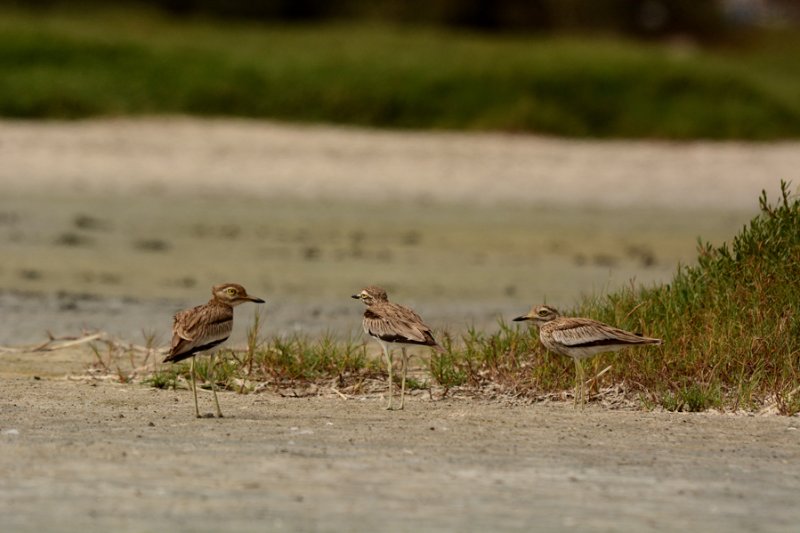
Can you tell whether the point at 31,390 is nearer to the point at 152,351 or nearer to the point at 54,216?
the point at 152,351

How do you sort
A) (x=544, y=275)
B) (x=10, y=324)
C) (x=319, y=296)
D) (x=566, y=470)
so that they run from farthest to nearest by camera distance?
(x=544, y=275) < (x=319, y=296) < (x=10, y=324) < (x=566, y=470)

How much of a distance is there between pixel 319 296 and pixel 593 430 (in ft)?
22.5

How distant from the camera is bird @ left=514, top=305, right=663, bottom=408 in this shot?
26.6ft

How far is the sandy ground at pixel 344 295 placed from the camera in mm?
6426

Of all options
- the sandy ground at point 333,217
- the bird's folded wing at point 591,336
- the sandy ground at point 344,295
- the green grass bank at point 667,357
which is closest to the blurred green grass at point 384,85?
the sandy ground at point 333,217

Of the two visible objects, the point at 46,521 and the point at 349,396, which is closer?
the point at 46,521

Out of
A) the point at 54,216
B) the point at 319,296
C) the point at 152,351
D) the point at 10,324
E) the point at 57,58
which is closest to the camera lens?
the point at 152,351

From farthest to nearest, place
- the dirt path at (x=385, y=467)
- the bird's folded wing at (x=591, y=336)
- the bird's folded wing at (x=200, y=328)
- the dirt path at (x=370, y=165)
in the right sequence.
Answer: the dirt path at (x=370, y=165)
the bird's folded wing at (x=591, y=336)
the bird's folded wing at (x=200, y=328)
the dirt path at (x=385, y=467)

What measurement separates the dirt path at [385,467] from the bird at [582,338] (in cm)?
31

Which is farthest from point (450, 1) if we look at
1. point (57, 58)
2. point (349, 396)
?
point (349, 396)

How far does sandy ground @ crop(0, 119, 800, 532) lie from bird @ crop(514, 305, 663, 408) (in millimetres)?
311

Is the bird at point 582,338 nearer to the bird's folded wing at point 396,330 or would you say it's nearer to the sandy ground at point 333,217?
the bird's folded wing at point 396,330

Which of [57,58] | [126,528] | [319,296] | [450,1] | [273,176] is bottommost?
[126,528]

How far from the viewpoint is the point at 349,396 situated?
9.03 meters
